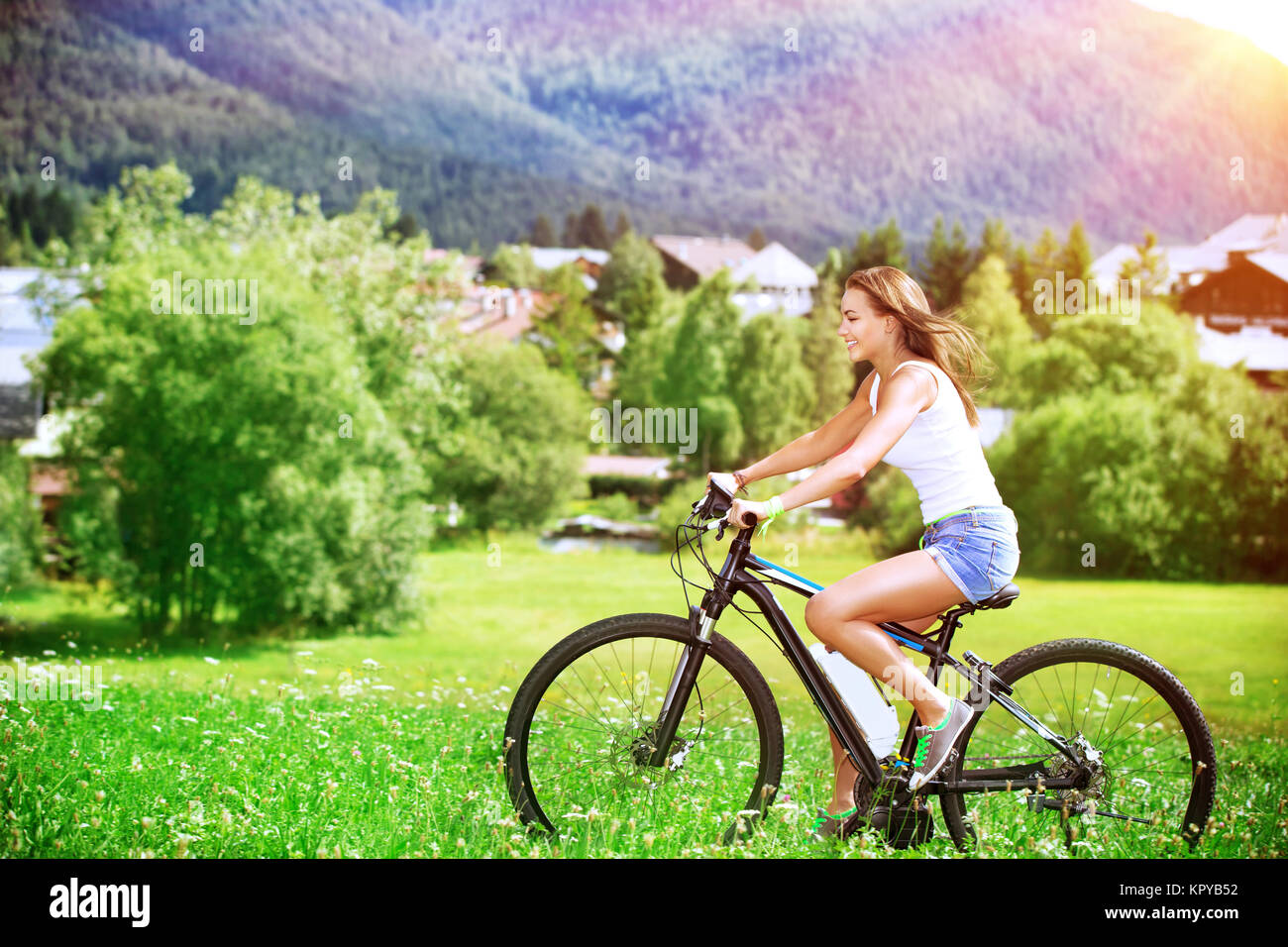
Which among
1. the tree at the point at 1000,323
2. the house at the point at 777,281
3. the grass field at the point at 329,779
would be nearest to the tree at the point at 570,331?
→ the house at the point at 777,281

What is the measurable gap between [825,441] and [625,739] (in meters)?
1.08

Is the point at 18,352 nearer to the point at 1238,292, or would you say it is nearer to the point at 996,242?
the point at 996,242

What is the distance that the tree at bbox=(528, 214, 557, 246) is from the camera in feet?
221

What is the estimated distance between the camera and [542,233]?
6812 cm

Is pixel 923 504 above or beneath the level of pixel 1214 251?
beneath

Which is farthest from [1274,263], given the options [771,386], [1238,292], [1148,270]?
[771,386]

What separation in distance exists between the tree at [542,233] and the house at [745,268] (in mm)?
6986

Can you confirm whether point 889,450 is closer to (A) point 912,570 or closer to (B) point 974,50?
(A) point 912,570

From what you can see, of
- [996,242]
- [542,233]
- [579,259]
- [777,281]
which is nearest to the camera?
[996,242]

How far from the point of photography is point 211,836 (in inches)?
135

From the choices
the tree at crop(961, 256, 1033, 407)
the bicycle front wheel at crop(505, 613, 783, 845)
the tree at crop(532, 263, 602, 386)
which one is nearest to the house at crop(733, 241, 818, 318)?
the tree at crop(961, 256, 1033, 407)

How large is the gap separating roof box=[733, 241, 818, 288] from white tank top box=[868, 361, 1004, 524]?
46461mm

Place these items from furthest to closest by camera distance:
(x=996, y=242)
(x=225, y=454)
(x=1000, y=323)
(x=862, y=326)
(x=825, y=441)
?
1. (x=996, y=242)
2. (x=1000, y=323)
3. (x=225, y=454)
4. (x=825, y=441)
5. (x=862, y=326)

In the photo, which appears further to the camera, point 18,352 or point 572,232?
point 572,232
